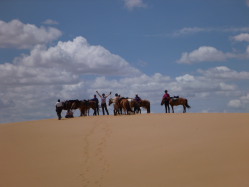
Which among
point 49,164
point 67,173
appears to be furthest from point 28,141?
point 67,173

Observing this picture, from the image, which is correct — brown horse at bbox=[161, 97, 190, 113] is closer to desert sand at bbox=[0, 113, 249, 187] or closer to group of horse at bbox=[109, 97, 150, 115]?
group of horse at bbox=[109, 97, 150, 115]

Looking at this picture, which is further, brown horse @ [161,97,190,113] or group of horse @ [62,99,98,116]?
brown horse @ [161,97,190,113]

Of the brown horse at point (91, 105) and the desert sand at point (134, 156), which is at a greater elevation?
the brown horse at point (91, 105)

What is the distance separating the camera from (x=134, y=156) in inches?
528

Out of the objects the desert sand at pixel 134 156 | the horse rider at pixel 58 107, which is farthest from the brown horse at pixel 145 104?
the desert sand at pixel 134 156

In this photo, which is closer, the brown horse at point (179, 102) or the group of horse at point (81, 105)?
the group of horse at point (81, 105)

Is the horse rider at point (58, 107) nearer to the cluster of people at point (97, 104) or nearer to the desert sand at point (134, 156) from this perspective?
the cluster of people at point (97, 104)

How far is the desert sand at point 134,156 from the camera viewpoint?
11.5 m

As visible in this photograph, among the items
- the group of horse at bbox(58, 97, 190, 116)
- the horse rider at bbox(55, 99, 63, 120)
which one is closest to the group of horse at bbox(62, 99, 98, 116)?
the group of horse at bbox(58, 97, 190, 116)

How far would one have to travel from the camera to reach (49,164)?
44.6 ft

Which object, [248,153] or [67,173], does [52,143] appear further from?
[248,153]

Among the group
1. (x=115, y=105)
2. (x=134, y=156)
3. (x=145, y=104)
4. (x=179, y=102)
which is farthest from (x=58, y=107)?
(x=134, y=156)

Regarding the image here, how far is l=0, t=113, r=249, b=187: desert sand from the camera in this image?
11.5m

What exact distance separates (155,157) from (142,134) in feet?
10.5
